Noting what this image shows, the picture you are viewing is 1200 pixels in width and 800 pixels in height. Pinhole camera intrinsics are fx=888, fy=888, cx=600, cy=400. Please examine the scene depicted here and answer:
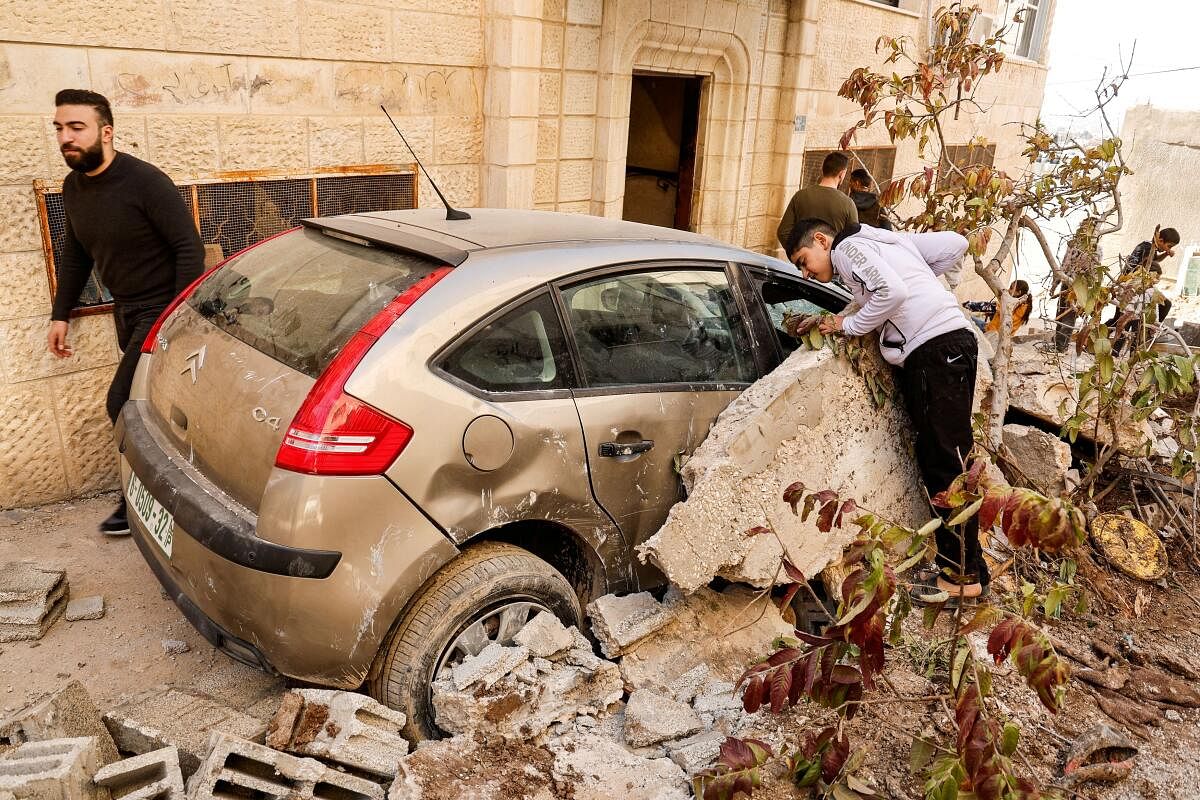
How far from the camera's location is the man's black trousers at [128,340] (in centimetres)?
400

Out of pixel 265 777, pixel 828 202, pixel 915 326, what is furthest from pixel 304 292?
pixel 828 202

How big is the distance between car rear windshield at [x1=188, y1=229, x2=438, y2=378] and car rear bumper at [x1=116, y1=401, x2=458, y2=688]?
0.41 metres

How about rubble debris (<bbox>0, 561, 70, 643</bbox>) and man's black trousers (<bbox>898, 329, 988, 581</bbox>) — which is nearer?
rubble debris (<bbox>0, 561, 70, 643</bbox>)

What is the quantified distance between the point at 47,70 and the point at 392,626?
336 centimetres

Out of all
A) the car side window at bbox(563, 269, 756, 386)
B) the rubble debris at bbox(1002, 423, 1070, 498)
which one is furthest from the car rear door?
the rubble debris at bbox(1002, 423, 1070, 498)

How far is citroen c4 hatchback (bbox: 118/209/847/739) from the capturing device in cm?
252

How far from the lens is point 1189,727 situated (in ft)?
10.7

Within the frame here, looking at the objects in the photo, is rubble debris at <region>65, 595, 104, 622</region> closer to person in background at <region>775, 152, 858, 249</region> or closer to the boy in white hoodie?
the boy in white hoodie

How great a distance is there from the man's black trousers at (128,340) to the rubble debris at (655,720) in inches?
106

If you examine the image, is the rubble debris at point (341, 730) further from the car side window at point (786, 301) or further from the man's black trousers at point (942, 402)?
the man's black trousers at point (942, 402)

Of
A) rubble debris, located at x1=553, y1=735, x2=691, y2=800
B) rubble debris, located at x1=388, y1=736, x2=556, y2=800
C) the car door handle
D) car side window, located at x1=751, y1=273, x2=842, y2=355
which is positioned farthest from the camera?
car side window, located at x1=751, y1=273, x2=842, y2=355

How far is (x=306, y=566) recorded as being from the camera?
2473 millimetres

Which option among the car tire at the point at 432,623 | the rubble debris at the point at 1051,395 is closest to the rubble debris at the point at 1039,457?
the rubble debris at the point at 1051,395

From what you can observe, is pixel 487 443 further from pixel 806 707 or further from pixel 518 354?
pixel 806 707
